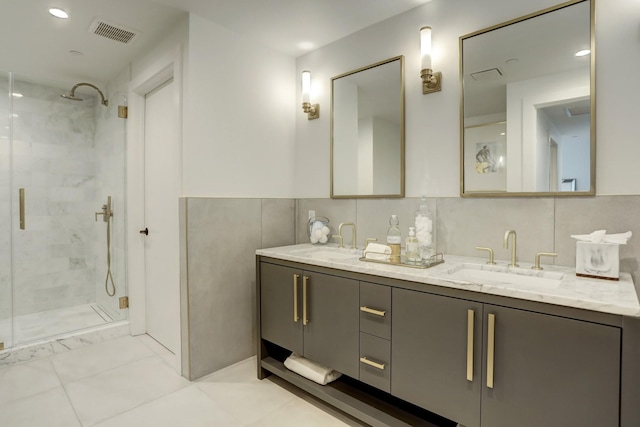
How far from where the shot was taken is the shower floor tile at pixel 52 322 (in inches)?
106

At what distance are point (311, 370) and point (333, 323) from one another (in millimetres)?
392

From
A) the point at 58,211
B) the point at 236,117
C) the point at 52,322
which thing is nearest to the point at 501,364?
the point at 236,117

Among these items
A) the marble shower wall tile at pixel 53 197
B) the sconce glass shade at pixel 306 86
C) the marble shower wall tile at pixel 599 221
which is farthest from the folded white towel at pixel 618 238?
the marble shower wall tile at pixel 53 197

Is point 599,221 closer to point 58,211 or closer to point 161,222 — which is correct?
point 161,222

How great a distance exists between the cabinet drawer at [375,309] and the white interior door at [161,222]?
4.61ft

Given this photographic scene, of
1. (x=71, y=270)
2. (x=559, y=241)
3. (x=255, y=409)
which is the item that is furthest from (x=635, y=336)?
(x=71, y=270)

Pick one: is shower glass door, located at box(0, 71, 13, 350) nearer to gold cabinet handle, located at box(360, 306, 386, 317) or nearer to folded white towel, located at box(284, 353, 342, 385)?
folded white towel, located at box(284, 353, 342, 385)

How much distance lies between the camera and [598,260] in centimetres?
138

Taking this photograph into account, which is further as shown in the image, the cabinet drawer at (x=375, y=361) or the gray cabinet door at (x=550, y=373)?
the cabinet drawer at (x=375, y=361)

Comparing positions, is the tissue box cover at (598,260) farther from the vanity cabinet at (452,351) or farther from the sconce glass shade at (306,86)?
the sconce glass shade at (306,86)

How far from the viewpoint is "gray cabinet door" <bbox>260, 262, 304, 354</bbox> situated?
2025 millimetres

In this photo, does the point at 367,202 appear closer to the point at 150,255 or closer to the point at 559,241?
the point at 559,241

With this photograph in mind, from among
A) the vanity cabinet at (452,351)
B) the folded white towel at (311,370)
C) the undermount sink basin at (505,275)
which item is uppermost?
the undermount sink basin at (505,275)

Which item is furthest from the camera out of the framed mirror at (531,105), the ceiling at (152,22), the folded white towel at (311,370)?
the ceiling at (152,22)
